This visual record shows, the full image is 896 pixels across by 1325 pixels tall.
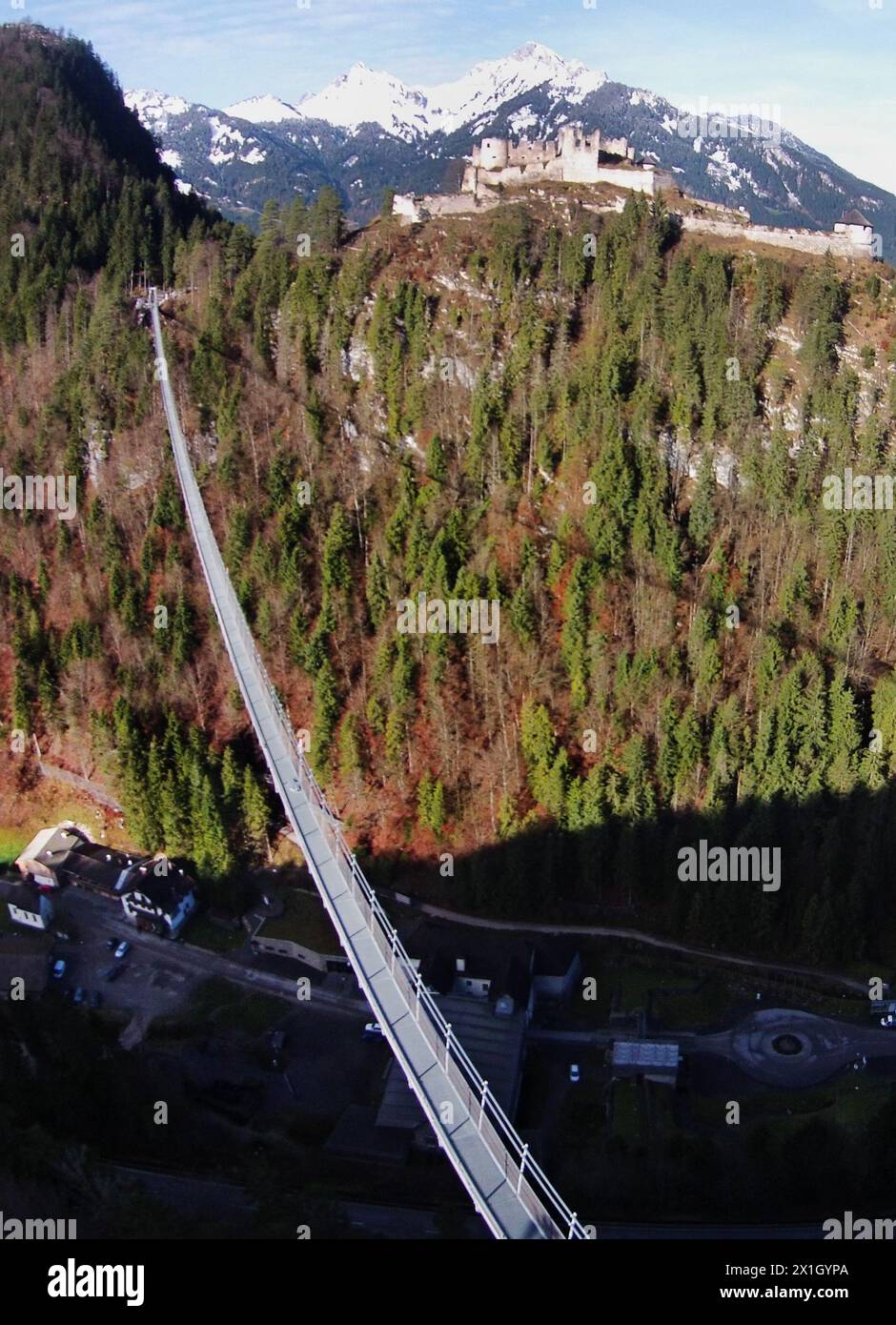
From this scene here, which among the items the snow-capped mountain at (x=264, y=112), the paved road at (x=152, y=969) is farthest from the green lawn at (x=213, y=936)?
the snow-capped mountain at (x=264, y=112)

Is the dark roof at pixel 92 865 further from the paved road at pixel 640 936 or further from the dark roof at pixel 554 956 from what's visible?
the dark roof at pixel 554 956

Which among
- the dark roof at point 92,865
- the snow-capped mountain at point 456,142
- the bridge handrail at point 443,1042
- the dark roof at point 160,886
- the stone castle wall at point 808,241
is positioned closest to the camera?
the bridge handrail at point 443,1042

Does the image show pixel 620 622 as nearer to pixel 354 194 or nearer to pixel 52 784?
pixel 52 784

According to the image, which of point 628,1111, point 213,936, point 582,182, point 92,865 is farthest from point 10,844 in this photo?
point 582,182

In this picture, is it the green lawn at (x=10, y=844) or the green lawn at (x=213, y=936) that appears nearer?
the green lawn at (x=213, y=936)

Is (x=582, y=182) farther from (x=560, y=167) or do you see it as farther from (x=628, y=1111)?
(x=628, y=1111)
